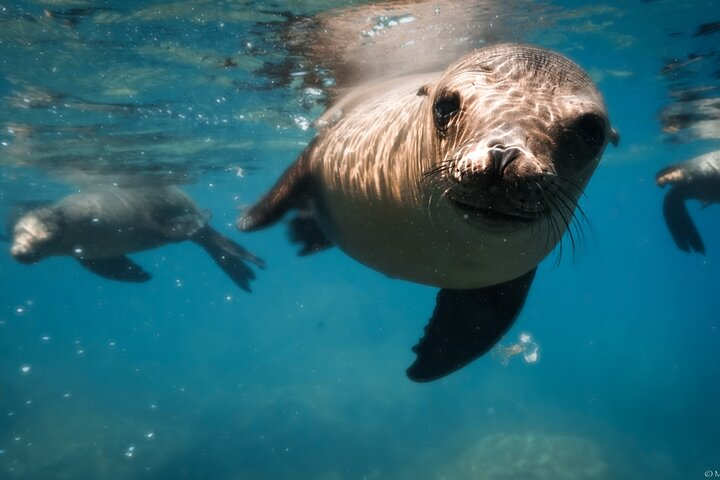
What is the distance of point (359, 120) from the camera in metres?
4.27

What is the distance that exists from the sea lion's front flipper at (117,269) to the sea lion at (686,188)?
9907 millimetres

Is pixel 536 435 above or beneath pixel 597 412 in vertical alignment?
above

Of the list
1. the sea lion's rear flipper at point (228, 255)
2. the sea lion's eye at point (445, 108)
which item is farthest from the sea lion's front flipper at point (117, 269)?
the sea lion's eye at point (445, 108)

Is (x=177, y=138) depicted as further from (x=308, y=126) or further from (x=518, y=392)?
(x=518, y=392)

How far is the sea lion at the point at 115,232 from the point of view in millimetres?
9156

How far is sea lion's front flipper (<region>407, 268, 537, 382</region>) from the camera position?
3.73 m

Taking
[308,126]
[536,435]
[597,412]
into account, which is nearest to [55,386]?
[308,126]

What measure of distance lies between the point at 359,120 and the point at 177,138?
441 inches

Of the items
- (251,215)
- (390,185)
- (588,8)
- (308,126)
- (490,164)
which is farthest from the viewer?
(308,126)

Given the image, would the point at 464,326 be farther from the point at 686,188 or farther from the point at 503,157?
the point at 686,188

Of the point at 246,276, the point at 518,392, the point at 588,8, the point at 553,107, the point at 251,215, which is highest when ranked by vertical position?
the point at 553,107

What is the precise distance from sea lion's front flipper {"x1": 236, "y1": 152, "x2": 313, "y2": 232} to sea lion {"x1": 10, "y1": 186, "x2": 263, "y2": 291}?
517cm

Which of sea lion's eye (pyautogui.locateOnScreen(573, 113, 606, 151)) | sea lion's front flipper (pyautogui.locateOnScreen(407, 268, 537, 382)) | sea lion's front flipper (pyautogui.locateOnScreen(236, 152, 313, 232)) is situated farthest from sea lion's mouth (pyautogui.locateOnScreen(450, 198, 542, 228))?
sea lion's front flipper (pyautogui.locateOnScreen(236, 152, 313, 232))

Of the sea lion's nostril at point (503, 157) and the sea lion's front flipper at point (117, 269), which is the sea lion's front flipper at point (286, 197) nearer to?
the sea lion's nostril at point (503, 157)
